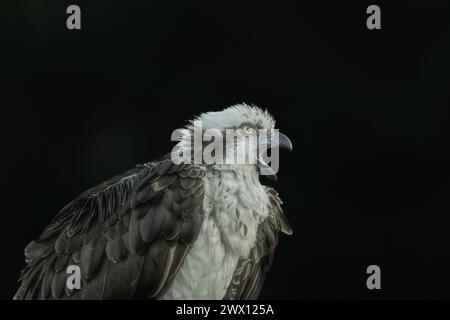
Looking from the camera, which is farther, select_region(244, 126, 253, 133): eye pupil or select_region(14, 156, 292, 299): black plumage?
select_region(244, 126, 253, 133): eye pupil

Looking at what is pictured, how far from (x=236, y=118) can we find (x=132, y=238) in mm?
764

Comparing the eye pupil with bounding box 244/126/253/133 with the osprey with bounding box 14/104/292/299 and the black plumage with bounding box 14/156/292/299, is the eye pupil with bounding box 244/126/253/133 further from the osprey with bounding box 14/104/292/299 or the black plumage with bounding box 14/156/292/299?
the black plumage with bounding box 14/156/292/299

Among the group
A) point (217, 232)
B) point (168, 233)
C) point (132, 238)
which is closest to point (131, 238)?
point (132, 238)

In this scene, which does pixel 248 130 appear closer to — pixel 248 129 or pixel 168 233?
pixel 248 129

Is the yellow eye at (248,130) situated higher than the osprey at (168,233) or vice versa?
the yellow eye at (248,130)

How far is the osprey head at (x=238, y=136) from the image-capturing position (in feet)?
12.7

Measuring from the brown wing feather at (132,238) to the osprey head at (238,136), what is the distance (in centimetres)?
15

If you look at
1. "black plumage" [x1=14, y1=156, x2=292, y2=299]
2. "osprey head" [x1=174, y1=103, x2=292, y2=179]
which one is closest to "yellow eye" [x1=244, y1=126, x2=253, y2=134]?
"osprey head" [x1=174, y1=103, x2=292, y2=179]

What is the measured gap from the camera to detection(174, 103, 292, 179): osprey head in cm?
387

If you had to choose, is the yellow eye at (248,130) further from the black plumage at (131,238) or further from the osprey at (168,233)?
the black plumage at (131,238)

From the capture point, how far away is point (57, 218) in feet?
13.5

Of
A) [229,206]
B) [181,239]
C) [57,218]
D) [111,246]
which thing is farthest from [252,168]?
[57,218]

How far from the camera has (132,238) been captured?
3.78 meters

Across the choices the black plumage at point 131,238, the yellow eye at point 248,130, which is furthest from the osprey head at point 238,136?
the black plumage at point 131,238
